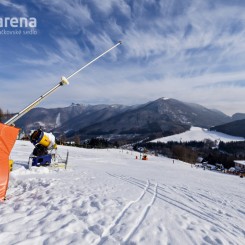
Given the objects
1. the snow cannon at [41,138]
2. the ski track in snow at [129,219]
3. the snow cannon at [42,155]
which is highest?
the snow cannon at [41,138]

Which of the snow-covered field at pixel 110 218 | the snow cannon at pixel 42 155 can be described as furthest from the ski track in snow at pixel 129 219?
the snow cannon at pixel 42 155

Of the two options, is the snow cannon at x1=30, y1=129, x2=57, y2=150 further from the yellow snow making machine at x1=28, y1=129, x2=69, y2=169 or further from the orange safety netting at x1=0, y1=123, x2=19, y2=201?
the orange safety netting at x1=0, y1=123, x2=19, y2=201

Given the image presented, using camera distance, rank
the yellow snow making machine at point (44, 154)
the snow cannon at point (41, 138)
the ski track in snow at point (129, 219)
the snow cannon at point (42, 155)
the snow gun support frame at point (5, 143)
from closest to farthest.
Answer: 1. the ski track in snow at point (129, 219)
2. the snow gun support frame at point (5, 143)
3. the snow cannon at point (41, 138)
4. the yellow snow making machine at point (44, 154)
5. the snow cannon at point (42, 155)

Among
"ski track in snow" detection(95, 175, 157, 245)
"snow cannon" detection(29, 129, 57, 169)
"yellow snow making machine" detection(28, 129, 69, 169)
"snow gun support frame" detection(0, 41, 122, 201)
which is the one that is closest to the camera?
"ski track in snow" detection(95, 175, 157, 245)

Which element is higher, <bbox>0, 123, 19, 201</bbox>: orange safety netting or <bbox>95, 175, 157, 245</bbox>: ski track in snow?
<bbox>0, 123, 19, 201</bbox>: orange safety netting

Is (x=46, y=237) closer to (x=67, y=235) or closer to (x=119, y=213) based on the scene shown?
(x=67, y=235)

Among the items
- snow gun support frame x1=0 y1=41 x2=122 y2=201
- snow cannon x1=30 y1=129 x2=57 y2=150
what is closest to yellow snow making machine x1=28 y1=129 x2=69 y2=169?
snow cannon x1=30 y1=129 x2=57 y2=150

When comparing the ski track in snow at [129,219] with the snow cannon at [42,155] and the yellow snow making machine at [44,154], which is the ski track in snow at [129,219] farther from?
the snow cannon at [42,155]

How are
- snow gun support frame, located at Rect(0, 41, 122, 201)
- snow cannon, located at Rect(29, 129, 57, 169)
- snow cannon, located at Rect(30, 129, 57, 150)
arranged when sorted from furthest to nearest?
snow cannon, located at Rect(29, 129, 57, 169) → snow cannon, located at Rect(30, 129, 57, 150) → snow gun support frame, located at Rect(0, 41, 122, 201)

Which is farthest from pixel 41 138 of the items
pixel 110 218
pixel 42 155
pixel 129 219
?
pixel 129 219

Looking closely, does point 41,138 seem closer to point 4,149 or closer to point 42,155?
point 42,155

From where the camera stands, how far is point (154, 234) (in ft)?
24.3

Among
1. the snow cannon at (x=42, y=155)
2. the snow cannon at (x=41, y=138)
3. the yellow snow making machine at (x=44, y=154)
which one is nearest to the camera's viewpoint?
the snow cannon at (x=41, y=138)

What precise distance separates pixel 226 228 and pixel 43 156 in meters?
15.1
